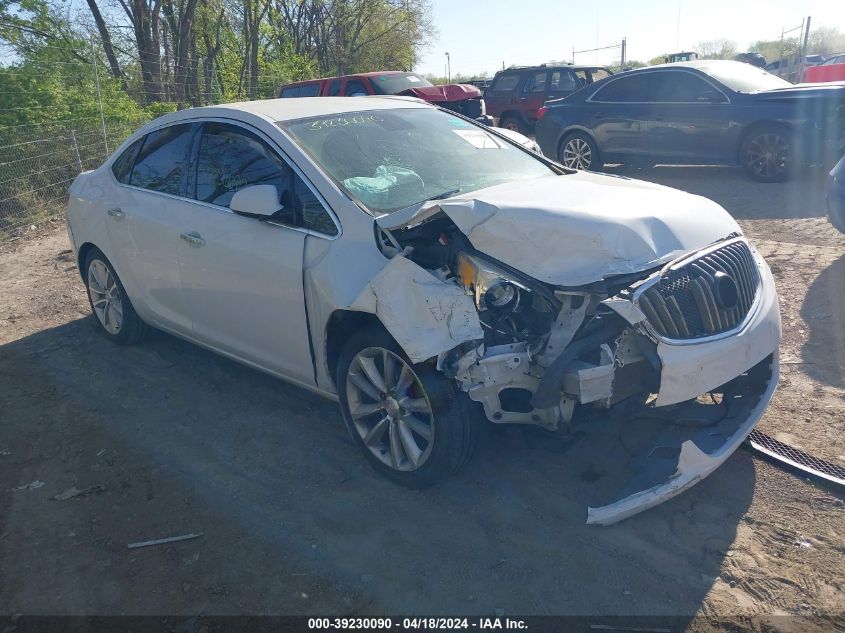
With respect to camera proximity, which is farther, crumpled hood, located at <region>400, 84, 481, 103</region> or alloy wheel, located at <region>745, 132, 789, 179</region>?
crumpled hood, located at <region>400, 84, 481, 103</region>

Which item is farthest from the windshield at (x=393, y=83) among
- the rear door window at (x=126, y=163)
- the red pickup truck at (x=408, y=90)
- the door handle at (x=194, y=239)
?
the door handle at (x=194, y=239)

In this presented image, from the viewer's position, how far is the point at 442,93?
15.9 metres

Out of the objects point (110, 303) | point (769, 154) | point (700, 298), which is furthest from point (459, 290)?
point (769, 154)

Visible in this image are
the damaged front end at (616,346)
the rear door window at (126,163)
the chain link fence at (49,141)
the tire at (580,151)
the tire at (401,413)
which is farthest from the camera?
the tire at (580,151)

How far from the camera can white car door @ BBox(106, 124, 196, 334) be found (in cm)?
495

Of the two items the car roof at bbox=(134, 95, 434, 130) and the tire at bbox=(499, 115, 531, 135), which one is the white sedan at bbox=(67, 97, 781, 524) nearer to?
the car roof at bbox=(134, 95, 434, 130)

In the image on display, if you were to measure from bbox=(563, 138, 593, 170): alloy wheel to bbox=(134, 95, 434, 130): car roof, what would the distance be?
702 cm

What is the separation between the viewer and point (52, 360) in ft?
19.5

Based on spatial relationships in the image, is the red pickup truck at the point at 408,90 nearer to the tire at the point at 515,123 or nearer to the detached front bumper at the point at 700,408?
the tire at the point at 515,123

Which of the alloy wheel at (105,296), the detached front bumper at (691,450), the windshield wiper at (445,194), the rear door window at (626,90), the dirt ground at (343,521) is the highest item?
the rear door window at (626,90)

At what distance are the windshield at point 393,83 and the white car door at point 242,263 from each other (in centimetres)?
1137

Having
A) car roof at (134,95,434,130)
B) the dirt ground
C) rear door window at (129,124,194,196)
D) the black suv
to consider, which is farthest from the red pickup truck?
the dirt ground

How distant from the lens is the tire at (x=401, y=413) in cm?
347

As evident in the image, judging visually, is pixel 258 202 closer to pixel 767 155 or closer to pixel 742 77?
pixel 767 155
